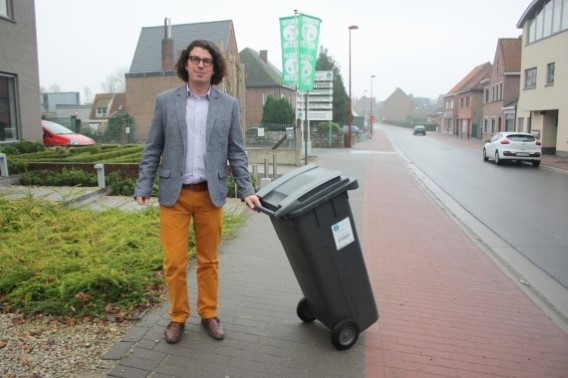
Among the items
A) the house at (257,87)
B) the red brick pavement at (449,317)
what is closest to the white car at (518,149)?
the red brick pavement at (449,317)

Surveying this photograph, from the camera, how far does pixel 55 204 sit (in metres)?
7.02

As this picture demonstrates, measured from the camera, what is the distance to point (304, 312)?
3.83 m

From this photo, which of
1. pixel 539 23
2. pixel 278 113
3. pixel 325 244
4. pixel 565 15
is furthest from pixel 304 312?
pixel 278 113

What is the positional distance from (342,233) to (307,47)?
15.8 meters

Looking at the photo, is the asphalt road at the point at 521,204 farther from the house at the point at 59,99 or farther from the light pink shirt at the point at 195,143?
the house at the point at 59,99

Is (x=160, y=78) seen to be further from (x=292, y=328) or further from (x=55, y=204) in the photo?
(x=292, y=328)

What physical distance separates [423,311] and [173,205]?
2364mm

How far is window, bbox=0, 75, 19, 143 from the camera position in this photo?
14.6 m

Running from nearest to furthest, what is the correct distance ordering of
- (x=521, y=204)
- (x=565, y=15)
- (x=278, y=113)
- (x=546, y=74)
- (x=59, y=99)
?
1. (x=521, y=204)
2. (x=565, y=15)
3. (x=546, y=74)
4. (x=278, y=113)
5. (x=59, y=99)

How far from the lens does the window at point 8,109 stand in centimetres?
1462

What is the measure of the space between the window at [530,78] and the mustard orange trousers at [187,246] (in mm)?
30093

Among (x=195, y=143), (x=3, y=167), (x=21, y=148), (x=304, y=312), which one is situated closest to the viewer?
(x=195, y=143)

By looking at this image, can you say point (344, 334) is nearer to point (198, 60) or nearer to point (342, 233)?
point (342, 233)

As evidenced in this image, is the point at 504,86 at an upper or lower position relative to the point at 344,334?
upper
